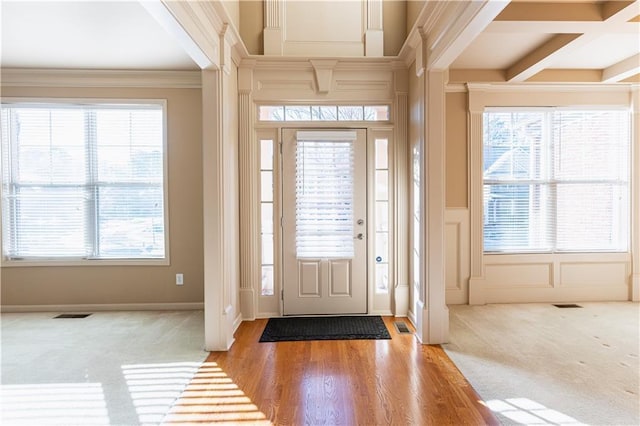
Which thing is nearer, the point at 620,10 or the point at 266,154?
the point at 620,10

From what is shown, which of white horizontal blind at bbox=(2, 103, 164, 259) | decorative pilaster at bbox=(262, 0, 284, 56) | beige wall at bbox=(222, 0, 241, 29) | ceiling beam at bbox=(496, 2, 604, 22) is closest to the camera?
ceiling beam at bbox=(496, 2, 604, 22)

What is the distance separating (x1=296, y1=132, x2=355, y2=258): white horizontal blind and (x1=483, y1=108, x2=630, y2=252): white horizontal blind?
1.92 m

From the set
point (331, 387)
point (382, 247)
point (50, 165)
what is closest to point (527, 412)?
point (331, 387)

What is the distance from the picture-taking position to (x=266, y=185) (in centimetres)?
382

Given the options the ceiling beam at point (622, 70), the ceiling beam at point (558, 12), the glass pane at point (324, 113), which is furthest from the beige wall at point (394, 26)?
the ceiling beam at point (622, 70)

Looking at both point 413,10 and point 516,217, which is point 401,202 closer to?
point 516,217

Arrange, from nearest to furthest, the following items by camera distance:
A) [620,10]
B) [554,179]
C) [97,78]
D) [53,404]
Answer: [53,404] < [620,10] < [97,78] < [554,179]

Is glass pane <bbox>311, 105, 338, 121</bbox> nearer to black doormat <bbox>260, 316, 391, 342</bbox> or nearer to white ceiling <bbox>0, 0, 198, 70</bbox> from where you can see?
white ceiling <bbox>0, 0, 198, 70</bbox>

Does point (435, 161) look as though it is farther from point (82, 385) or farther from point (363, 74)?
point (82, 385)

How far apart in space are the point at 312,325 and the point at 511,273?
106 inches

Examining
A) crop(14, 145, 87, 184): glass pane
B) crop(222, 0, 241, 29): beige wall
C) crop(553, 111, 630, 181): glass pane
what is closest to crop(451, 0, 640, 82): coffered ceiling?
crop(553, 111, 630, 181): glass pane

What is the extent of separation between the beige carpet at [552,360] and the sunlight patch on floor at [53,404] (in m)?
2.57

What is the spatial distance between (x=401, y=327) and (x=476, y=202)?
189 cm

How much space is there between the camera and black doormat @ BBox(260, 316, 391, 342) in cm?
323
